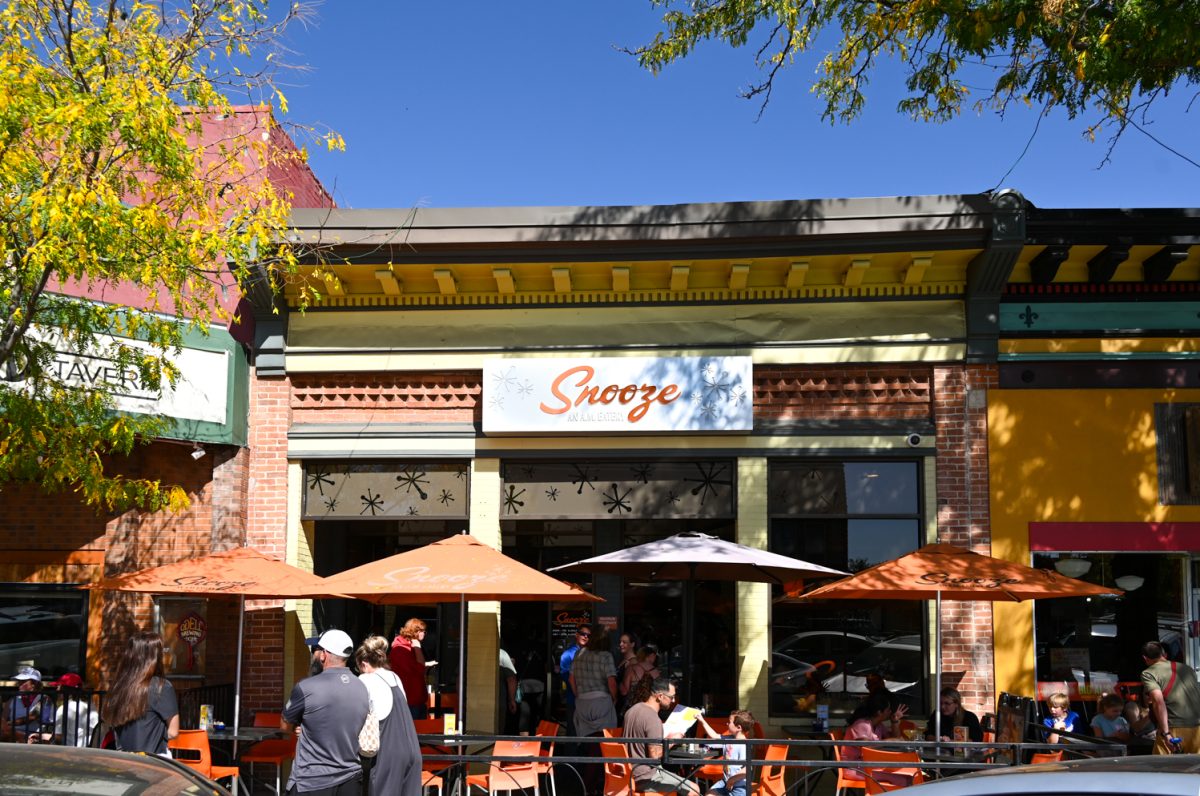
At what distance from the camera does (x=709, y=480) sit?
12688 millimetres

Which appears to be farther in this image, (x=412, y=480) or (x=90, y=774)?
(x=412, y=480)

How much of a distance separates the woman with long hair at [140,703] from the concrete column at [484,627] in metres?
4.60

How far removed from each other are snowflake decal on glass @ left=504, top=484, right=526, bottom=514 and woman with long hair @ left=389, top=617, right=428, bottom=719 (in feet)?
6.08

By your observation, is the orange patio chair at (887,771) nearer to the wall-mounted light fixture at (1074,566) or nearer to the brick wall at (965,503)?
the brick wall at (965,503)

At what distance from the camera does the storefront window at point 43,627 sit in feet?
42.0

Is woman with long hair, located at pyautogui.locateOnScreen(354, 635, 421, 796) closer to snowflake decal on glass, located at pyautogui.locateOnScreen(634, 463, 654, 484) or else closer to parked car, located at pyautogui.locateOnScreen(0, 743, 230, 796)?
parked car, located at pyautogui.locateOnScreen(0, 743, 230, 796)

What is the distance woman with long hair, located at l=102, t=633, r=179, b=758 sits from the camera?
8.01 meters

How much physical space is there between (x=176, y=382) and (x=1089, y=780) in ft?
35.0

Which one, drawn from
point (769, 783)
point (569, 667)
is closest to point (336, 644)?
point (769, 783)

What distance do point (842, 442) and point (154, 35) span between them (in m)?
7.91

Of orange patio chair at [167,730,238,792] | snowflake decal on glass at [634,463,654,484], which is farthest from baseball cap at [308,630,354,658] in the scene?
snowflake decal on glass at [634,463,654,484]

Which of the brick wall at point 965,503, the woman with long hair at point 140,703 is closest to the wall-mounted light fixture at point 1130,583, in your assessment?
the brick wall at point 965,503

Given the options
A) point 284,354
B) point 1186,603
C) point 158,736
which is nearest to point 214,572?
point 158,736

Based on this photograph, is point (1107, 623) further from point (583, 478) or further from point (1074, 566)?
point (583, 478)
